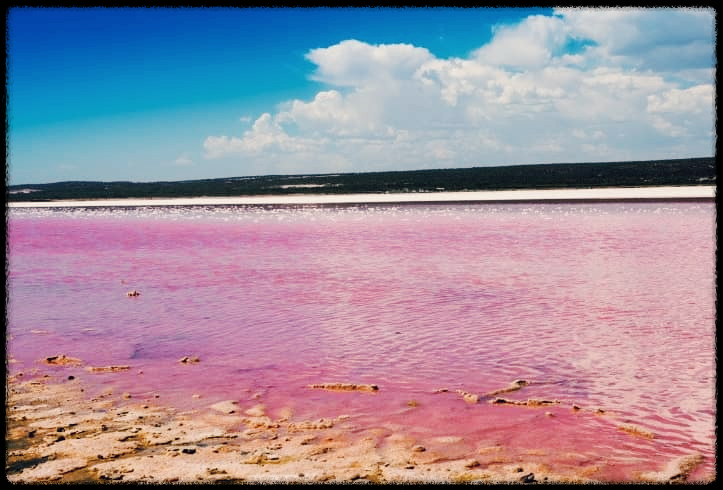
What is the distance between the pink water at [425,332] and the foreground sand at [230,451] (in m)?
0.27

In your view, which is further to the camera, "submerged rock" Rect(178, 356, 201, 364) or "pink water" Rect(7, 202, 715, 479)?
"submerged rock" Rect(178, 356, 201, 364)

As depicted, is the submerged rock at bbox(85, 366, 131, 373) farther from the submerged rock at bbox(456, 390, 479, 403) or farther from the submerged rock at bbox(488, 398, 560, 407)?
the submerged rock at bbox(488, 398, 560, 407)

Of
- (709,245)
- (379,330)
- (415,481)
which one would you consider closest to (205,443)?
(415,481)

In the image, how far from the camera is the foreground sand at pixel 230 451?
489cm

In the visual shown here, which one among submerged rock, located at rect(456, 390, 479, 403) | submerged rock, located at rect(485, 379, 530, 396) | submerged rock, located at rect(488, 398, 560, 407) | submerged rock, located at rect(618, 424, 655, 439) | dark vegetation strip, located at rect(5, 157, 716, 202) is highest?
dark vegetation strip, located at rect(5, 157, 716, 202)

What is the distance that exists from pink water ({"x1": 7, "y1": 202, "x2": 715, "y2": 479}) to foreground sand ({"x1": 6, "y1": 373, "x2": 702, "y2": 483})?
27 cm

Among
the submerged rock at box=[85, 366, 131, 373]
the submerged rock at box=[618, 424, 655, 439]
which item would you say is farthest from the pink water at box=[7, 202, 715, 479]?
the submerged rock at box=[85, 366, 131, 373]

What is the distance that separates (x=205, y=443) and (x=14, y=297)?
32.5 ft

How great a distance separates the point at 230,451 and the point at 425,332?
4619mm

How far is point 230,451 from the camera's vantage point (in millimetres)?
5406

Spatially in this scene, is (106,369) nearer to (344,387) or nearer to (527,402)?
(344,387)

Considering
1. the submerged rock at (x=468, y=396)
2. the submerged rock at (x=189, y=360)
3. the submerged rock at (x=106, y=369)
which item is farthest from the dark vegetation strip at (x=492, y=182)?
the submerged rock at (x=106, y=369)

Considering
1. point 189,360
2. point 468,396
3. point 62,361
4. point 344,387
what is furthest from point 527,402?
point 62,361

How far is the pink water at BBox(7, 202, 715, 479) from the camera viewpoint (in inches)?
241
